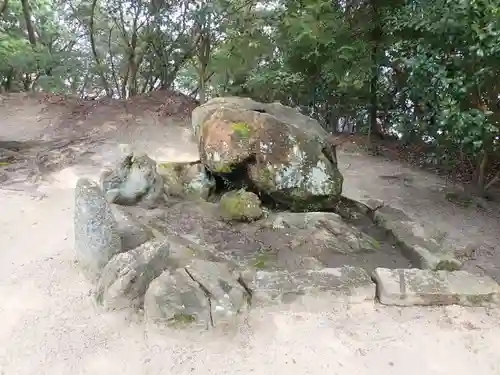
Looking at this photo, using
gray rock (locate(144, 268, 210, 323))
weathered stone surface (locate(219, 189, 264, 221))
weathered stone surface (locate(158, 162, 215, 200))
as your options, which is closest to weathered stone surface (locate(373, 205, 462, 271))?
weathered stone surface (locate(219, 189, 264, 221))

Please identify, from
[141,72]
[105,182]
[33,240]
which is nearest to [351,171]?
[105,182]

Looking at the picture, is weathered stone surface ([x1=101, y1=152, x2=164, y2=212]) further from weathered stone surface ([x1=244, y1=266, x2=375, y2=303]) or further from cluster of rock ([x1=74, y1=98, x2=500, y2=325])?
weathered stone surface ([x1=244, y1=266, x2=375, y2=303])

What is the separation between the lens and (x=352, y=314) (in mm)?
3191

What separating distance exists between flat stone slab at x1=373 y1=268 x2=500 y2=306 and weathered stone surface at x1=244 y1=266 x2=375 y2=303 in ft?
0.40

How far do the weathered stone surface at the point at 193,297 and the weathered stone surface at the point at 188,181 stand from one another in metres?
1.60

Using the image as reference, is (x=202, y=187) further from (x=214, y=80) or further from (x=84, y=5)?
(x=84, y=5)

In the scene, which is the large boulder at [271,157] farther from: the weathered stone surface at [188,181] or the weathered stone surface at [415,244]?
the weathered stone surface at [415,244]

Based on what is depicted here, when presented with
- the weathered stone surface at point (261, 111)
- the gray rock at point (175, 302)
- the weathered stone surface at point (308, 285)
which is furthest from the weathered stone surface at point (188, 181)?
the gray rock at point (175, 302)

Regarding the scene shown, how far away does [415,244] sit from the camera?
13.0 feet

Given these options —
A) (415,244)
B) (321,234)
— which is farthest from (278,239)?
(415,244)

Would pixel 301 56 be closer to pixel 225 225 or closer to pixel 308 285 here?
pixel 225 225

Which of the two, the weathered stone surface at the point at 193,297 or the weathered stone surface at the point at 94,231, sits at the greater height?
the weathered stone surface at the point at 94,231

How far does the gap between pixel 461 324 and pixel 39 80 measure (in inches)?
422

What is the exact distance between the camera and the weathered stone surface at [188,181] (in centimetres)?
462
